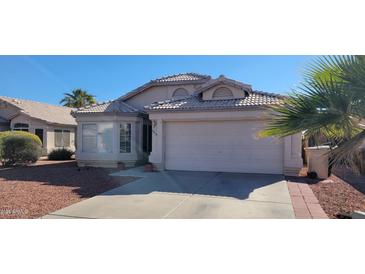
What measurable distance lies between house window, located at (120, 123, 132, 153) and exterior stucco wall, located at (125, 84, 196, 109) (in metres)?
2.86

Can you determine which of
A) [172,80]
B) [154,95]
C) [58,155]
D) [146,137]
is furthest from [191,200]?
[58,155]

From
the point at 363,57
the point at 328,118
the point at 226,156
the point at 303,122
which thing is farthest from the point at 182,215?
the point at 226,156

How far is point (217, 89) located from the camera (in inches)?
480

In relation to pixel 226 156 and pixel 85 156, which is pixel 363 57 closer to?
pixel 226 156

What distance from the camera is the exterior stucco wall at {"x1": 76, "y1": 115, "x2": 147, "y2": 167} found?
1341 cm

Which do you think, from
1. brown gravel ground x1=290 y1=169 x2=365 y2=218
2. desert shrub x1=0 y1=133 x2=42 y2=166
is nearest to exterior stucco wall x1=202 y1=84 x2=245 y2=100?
brown gravel ground x1=290 y1=169 x2=365 y2=218

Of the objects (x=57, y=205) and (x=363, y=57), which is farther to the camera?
(x=57, y=205)

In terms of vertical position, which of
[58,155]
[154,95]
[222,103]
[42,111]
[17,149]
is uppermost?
[154,95]

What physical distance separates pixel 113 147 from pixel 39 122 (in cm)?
1072

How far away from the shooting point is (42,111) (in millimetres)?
22266

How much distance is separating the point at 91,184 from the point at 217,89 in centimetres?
736

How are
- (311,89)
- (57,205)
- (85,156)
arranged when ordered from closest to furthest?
(311,89) < (57,205) < (85,156)

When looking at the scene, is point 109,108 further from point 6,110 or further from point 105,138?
point 6,110

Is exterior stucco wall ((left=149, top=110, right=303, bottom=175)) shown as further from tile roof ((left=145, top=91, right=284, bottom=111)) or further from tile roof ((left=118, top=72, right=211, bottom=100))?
tile roof ((left=118, top=72, right=211, bottom=100))
